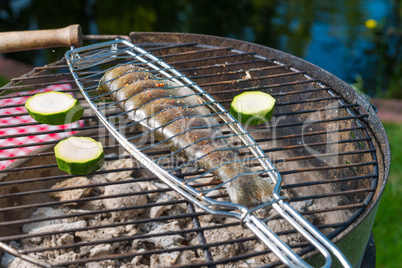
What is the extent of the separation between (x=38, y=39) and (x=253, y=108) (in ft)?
5.08

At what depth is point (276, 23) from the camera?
8242 millimetres

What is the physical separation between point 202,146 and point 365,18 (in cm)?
704

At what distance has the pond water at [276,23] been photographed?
273 inches

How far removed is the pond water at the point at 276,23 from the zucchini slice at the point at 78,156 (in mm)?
5083

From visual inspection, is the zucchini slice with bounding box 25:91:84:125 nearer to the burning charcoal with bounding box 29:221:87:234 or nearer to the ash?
the ash

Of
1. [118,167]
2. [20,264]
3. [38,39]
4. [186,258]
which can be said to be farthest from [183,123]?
[38,39]

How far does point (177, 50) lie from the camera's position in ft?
10.7

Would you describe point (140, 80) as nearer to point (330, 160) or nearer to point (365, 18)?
point (330, 160)

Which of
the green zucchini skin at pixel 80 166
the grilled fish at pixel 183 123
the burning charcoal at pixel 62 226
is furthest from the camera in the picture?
the burning charcoal at pixel 62 226

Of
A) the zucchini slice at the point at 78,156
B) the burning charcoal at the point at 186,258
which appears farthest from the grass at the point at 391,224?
the zucchini slice at the point at 78,156

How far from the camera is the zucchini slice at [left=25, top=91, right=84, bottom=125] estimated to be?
2447mm

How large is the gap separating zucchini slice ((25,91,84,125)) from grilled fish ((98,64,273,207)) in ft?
0.69

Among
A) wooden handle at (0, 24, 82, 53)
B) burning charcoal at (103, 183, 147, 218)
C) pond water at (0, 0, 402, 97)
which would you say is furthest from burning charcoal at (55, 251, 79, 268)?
pond water at (0, 0, 402, 97)

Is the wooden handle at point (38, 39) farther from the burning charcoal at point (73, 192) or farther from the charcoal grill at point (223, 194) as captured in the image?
the burning charcoal at point (73, 192)
